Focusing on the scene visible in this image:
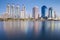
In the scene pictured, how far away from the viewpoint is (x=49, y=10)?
140 inches

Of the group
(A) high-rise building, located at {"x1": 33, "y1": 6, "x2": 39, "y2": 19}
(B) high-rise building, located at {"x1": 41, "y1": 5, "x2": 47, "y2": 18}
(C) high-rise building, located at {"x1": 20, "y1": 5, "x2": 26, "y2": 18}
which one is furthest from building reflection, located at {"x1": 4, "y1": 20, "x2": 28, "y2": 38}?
(B) high-rise building, located at {"x1": 41, "y1": 5, "x2": 47, "y2": 18}

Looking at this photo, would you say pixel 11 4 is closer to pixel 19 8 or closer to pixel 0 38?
pixel 19 8

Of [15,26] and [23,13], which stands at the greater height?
[23,13]

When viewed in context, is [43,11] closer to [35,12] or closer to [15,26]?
[35,12]

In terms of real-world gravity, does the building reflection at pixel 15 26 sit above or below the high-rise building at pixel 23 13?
below

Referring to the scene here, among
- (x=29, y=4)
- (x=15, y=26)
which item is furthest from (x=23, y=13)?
(x=15, y=26)

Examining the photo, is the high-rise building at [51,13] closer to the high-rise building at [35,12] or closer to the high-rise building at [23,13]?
the high-rise building at [35,12]

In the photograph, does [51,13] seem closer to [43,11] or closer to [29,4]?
[43,11]

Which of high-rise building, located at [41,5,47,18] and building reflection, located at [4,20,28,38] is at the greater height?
high-rise building, located at [41,5,47,18]

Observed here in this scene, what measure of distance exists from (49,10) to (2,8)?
3.51ft

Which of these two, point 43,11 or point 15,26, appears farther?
point 15,26

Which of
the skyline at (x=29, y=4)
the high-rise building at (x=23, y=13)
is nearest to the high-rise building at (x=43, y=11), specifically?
the skyline at (x=29, y=4)

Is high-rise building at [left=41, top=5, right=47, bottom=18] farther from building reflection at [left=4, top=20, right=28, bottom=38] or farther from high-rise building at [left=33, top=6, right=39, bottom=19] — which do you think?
building reflection at [left=4, top=20, right=28, bottom=38]

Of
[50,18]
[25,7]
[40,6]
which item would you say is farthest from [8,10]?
[50,18]
